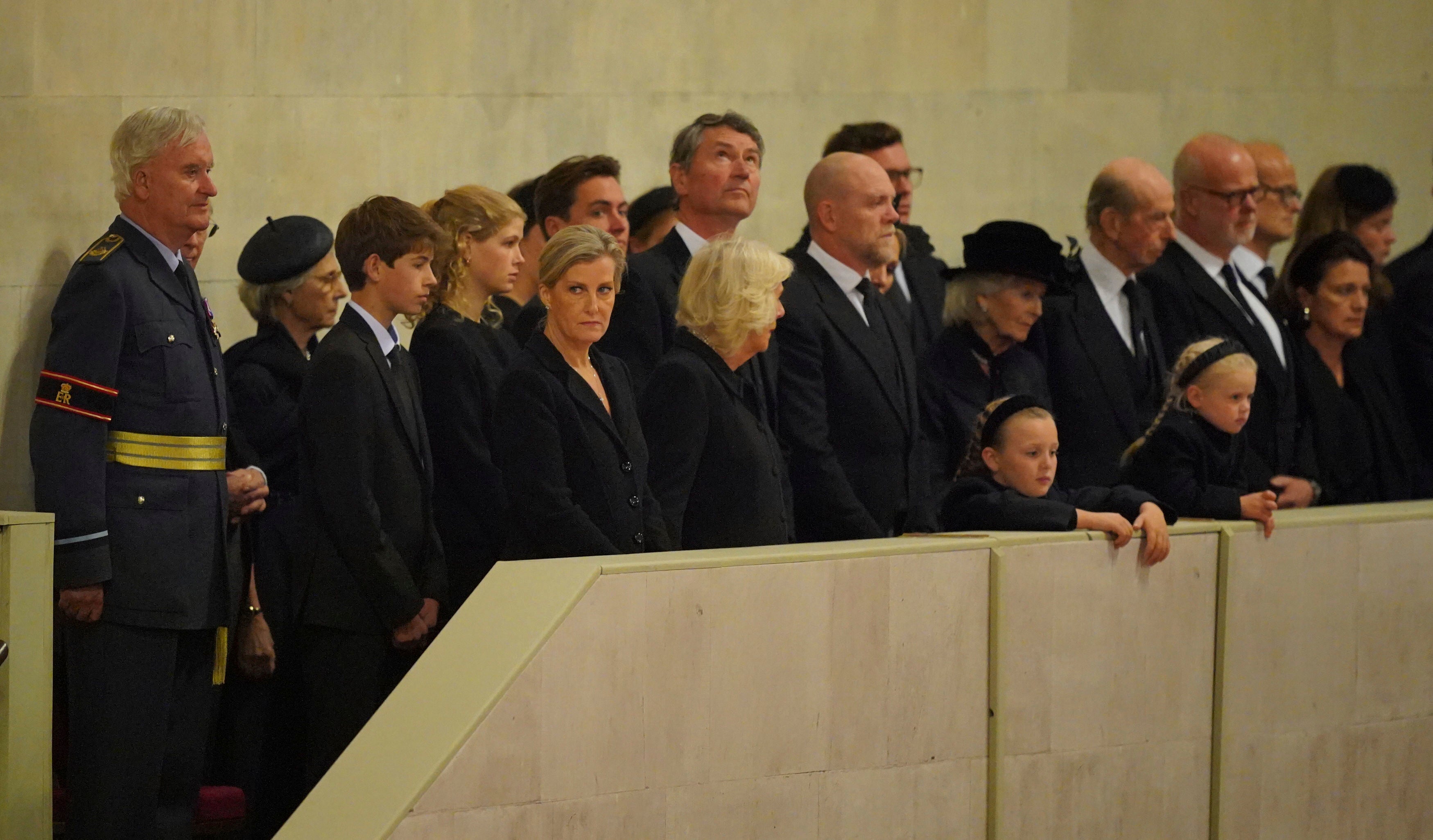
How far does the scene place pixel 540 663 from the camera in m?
3.93

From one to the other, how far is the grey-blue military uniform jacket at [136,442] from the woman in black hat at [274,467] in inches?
11.8

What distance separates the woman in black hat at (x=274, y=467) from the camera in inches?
196

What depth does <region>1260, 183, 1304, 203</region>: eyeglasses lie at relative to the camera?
690cm

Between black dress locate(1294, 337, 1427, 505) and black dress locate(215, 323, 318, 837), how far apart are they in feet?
10.0

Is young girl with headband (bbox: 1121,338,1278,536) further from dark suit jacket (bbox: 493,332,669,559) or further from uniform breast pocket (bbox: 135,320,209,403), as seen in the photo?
uniform breast pocket (bbox: 135,320,209,403)

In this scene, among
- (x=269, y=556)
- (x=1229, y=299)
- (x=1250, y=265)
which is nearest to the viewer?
(x=269, y=556)

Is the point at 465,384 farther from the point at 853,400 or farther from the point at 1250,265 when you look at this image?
→ the point at 1250,265

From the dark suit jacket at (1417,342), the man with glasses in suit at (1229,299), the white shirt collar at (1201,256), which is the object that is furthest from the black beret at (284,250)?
the dark suit jacket at (1417,342)

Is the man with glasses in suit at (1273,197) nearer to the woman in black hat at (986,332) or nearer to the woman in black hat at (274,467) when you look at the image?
the woman in black hat at (986,332)

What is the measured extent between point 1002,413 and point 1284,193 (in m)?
2.53

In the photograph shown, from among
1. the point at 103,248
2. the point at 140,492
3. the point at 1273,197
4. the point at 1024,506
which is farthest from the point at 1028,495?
the point at 1273,197

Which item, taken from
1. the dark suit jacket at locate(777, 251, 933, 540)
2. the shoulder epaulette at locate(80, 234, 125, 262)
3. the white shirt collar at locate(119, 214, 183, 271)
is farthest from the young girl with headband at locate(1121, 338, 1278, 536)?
the shoulder epaulette at locate(80, 234, 125, 262)

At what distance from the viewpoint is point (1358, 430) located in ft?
20.1

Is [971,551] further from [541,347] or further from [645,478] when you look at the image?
[541,347]
